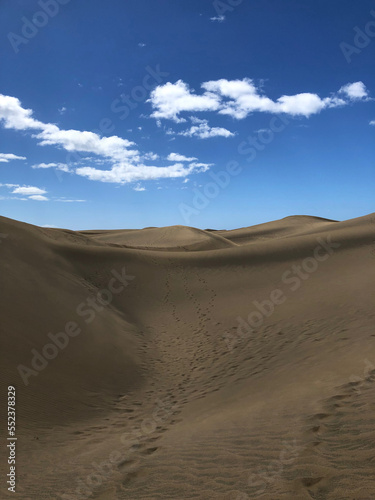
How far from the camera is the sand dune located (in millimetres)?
4285

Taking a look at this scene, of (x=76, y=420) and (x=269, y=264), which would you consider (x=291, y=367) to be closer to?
(x=76, y=420)

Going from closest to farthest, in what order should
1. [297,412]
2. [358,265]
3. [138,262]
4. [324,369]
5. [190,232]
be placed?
1. [297,412]
2. [324,369]
3. [358,265]
4. [138,262]
5. [190,232]

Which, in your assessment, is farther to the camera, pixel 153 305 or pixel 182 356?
pixel 153 305

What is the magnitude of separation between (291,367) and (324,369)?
1075 mm

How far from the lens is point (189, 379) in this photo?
959 cm

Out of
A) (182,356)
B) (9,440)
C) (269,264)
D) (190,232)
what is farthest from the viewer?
(190,232)

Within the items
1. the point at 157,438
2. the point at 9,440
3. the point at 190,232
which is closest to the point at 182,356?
the point at 157,438

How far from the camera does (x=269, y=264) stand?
22.7m

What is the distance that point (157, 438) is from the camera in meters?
6.09

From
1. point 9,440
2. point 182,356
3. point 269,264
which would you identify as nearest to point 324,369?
point 182,356

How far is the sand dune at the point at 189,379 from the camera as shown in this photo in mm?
4285

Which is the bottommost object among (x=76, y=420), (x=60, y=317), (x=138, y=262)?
(x=76, y=420)

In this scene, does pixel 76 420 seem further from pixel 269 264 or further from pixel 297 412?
pixel 269 264

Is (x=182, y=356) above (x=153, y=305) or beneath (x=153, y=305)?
beneath
